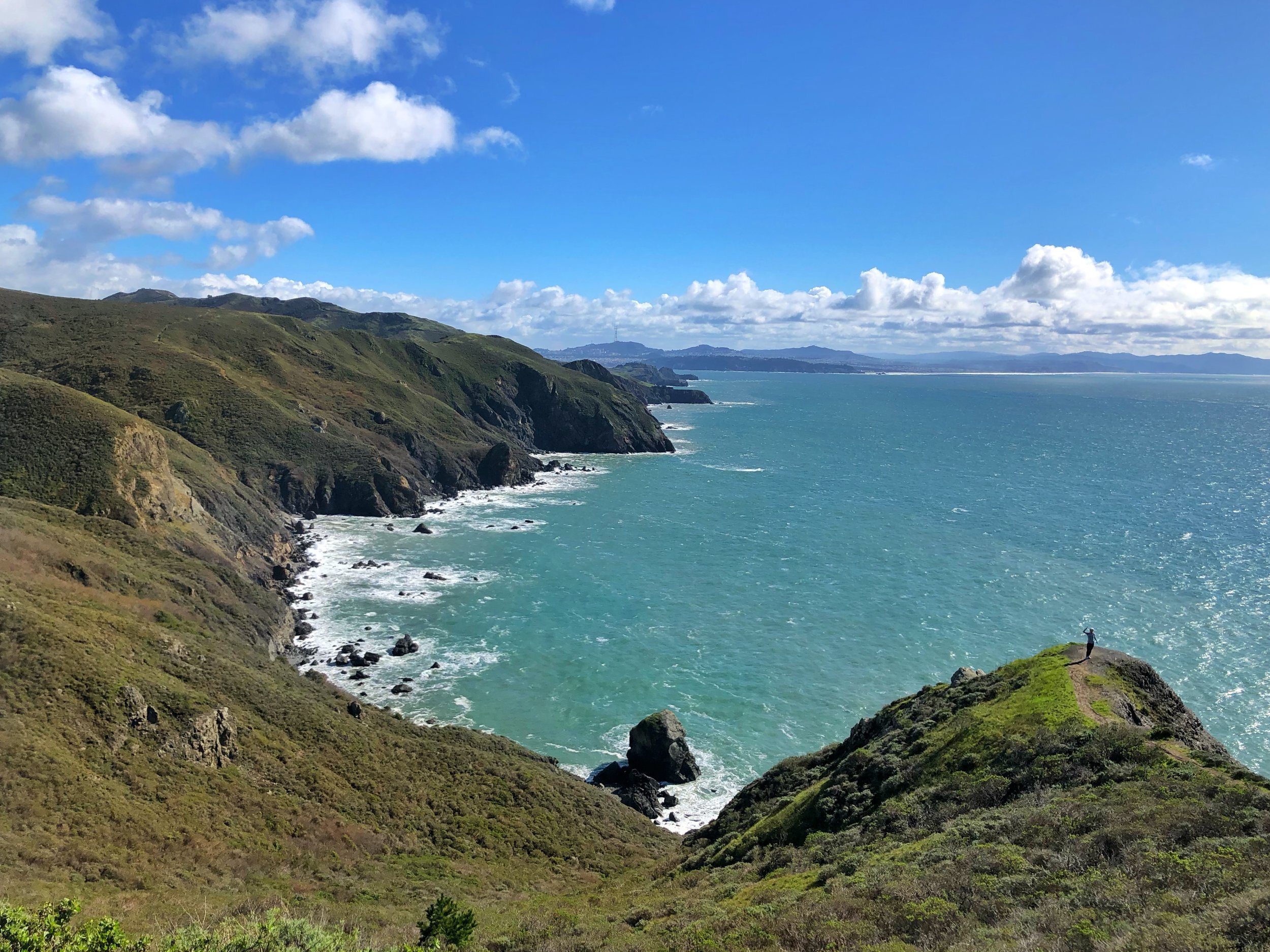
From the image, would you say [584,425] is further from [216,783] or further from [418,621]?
[216,783]

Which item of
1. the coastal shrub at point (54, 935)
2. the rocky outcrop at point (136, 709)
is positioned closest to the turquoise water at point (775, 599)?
the rocky outcrop at point (136, 709)

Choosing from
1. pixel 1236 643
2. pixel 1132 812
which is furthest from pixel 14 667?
pixel 1236 643

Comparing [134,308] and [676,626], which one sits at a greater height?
[134,308]

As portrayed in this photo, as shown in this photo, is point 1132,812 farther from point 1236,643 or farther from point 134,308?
point 134,308

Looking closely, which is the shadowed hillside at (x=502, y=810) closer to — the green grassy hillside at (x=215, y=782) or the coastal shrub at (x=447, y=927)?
the green grassy hillside at (x=215, y=782)

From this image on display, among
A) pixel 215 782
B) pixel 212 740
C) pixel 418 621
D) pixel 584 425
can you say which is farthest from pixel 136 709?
pixel 584 425
